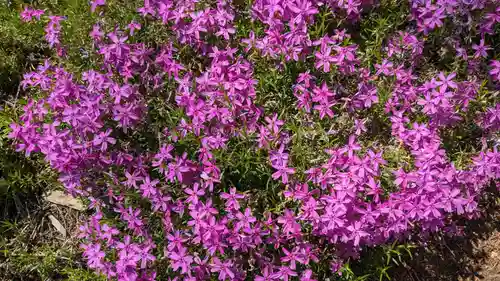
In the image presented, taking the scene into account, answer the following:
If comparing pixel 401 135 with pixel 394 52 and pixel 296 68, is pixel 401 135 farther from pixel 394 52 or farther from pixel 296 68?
pixel 296 68

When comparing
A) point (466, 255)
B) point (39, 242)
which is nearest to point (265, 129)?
point (466, 255)

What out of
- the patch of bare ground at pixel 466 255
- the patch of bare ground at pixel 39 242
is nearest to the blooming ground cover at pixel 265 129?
the patch of bare ground at pixel 466 255

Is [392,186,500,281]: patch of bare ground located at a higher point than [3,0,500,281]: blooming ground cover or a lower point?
lower

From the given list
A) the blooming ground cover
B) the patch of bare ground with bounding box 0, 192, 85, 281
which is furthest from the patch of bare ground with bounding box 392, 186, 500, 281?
the patch of bare ground with bounding box 0, 192, 85, 281

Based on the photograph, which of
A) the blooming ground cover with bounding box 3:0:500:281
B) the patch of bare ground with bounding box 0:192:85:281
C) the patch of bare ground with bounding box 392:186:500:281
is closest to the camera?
the blooming ground cover with bounding box 3:0:500:281

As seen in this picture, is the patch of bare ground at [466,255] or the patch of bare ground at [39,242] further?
the patch of bare ground at [39,242]

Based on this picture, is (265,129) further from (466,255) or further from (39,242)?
(39,242)

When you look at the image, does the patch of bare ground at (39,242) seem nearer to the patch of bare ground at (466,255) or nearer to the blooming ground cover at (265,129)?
the blooming ground cover at (265,129)

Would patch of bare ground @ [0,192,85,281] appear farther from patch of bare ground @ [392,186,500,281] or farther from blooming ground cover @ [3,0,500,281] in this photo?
patch of bare ground @ [392,186,500,281]
